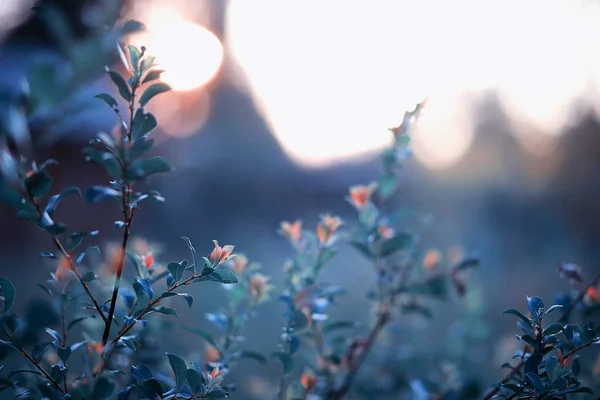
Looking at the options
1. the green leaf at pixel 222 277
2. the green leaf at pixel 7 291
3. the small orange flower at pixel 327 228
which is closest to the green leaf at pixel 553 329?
the small orange flower at pixel 327 228

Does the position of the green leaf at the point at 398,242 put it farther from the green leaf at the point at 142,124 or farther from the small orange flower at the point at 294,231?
the green leaf at the point at 142,124

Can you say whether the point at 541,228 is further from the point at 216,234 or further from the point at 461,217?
the point at 216,234

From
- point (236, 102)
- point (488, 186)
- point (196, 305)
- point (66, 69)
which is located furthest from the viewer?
point (236, 102)

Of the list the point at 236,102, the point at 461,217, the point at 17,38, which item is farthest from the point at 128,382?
the point at 236,102

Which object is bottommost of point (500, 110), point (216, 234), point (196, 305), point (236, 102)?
point (196, 305)

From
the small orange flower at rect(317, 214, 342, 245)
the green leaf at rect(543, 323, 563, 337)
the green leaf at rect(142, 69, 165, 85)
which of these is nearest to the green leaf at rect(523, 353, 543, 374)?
the green leaf at rect(543, 323, 563, 337)

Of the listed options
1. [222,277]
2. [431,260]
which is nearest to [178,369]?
[222,277]
